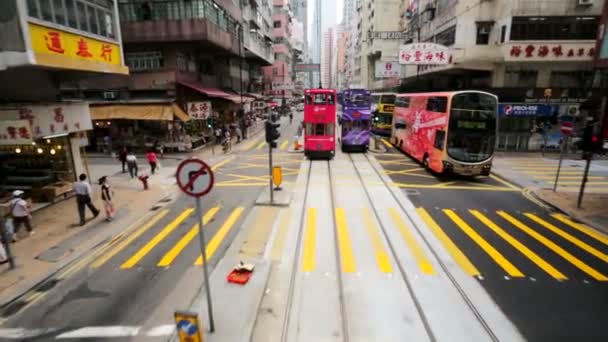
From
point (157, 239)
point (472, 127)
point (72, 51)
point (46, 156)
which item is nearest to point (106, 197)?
point (157, 239)

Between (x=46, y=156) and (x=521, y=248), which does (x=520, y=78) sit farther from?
(x=46, y=156)

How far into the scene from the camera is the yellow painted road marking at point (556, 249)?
7480 millimetres

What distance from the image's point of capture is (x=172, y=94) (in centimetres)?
2369

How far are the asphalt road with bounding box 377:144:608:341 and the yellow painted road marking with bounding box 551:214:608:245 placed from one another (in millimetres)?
117

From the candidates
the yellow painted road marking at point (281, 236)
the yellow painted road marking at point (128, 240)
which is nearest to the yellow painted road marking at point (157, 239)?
the yellow painted road marking at point (128, 240)

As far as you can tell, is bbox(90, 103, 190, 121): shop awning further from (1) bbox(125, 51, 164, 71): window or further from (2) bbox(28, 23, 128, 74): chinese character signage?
(2) bbox(28, 23, 128, 74): chinese character signage

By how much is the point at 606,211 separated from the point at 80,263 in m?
17.0

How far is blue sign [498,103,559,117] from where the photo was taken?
2291 cm

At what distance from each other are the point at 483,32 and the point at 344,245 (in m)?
22.6

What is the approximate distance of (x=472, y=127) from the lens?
14.5m

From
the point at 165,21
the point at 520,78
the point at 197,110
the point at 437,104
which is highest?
the point at 165,21

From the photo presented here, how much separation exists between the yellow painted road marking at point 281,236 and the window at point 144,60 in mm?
18961

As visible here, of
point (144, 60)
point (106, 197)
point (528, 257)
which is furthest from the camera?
point (144, 60)

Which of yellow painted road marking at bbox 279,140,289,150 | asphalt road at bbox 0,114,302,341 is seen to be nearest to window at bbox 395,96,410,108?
yellow painted road marking at bbox 279,140,289,150
